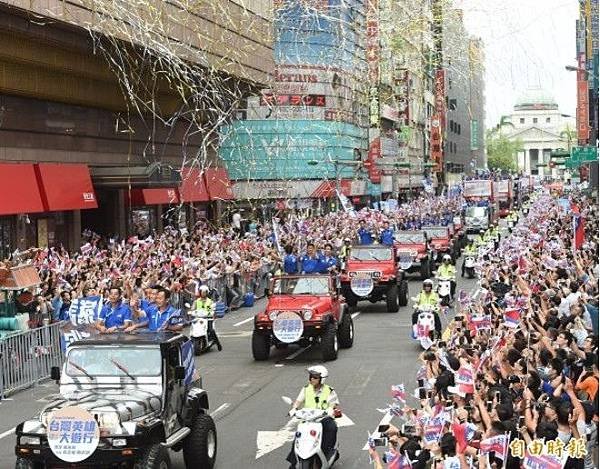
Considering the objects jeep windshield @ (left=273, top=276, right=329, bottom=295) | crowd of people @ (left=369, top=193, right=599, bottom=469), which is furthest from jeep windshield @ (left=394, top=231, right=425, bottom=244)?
crowd of people @ (left=369, top=193, right=599, bottom=469)

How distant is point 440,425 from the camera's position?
960 cm

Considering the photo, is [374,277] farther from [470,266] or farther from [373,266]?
[470,266]

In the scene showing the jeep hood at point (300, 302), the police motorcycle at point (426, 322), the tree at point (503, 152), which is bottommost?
the police motorcycle at point (426, 322)

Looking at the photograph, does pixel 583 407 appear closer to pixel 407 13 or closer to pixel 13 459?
pixel 407 13

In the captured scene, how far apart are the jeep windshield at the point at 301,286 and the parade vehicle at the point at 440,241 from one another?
60.1 feet

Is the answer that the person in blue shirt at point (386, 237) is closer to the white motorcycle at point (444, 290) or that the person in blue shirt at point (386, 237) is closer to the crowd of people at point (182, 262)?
the crowd of people at point (182, 262)

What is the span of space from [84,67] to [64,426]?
22240 millimetres

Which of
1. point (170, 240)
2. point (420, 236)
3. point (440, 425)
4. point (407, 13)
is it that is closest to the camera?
point (407, 13)

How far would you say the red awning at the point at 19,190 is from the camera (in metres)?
29.4

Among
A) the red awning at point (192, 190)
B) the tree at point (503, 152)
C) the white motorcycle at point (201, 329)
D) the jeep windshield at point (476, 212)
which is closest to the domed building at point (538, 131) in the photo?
the tree at point (503, 152)

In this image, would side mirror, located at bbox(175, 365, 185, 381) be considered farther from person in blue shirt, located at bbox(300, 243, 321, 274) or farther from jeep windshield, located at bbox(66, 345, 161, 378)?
person in blue shirt, located at bbox(300, 243, 321, 274)

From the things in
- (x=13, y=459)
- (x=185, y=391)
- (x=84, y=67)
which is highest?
(x=84, y=67)

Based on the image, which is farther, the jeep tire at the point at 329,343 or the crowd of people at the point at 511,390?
the jeep tire at the point at 329,343

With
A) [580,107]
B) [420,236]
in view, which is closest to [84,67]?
[420,236]
